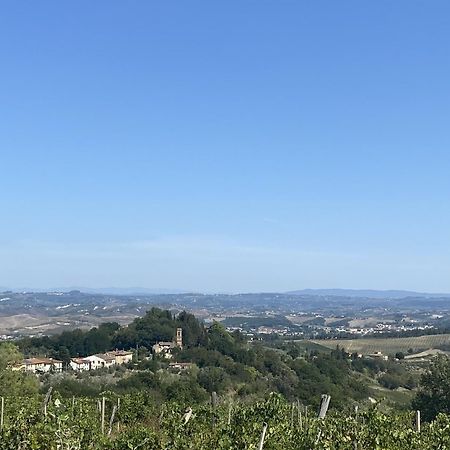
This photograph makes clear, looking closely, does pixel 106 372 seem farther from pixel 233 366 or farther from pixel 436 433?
pixel 436 433

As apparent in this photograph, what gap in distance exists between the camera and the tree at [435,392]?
41531 mm

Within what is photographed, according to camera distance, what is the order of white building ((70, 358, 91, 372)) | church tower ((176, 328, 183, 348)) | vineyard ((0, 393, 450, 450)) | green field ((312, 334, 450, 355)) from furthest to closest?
1. green field ((312, 334, 450, 355))
2. church tower ((176, 328, 183, 348))
3. white building ((70, 358, 91, 372))
4. vineyard ((0, 393, 450, 450))

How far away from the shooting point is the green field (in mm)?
120312

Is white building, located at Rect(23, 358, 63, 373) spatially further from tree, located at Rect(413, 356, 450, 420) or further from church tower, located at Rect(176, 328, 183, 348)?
tree, located at Rect(413, 356, 450, 420)

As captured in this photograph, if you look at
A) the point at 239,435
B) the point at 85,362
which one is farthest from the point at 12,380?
the point at 85,362

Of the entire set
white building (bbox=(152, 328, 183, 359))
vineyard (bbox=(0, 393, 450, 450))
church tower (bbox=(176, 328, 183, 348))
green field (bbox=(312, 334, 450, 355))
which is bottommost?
green field (bbox=(312, 334, 450, 355))

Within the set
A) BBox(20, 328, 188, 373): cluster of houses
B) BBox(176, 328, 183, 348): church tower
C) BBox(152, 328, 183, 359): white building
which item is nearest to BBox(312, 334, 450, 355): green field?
BBox(176, 328, 183, 348): church tower

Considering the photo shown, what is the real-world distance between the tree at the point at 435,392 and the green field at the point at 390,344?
70.8m

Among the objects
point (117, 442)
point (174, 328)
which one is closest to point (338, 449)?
point (117, 442)

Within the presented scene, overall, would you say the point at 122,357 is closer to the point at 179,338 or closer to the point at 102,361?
the point at 102,361

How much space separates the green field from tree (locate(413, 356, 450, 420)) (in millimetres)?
70808

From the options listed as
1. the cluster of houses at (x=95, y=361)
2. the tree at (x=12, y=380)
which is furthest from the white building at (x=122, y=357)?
the tree at (x=12, y=380)

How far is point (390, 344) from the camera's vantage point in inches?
5133

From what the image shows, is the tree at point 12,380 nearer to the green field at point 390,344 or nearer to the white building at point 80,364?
the white building at point 80,364
